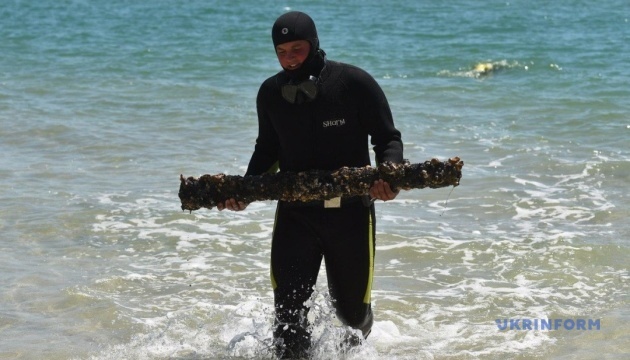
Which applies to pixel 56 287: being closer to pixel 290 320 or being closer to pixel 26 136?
pixel 290 320

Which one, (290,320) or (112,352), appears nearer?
(290,320)

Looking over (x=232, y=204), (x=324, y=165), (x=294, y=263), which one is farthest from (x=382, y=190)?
(x=232, y=204)

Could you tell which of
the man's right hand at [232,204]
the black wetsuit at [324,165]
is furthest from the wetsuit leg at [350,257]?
the man's right hand at [232,204]

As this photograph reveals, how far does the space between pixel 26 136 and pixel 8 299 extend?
6696 millimetres

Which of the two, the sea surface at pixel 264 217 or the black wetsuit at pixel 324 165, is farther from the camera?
the sea surface at pixel 264 217

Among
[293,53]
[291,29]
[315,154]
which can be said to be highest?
[291,29]

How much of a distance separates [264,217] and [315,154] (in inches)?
179

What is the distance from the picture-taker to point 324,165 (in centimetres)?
539

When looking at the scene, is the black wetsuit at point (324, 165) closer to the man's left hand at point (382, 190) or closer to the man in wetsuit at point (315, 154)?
the man in wetsuit at point (315, 154)

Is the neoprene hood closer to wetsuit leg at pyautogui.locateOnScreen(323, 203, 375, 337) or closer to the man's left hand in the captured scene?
the man's left hand

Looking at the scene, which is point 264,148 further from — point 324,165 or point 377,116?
point 377,116

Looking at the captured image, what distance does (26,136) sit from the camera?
13.7 m

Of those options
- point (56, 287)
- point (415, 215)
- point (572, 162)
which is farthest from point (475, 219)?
point (56, 287)

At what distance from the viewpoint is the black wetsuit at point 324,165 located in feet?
17.4
